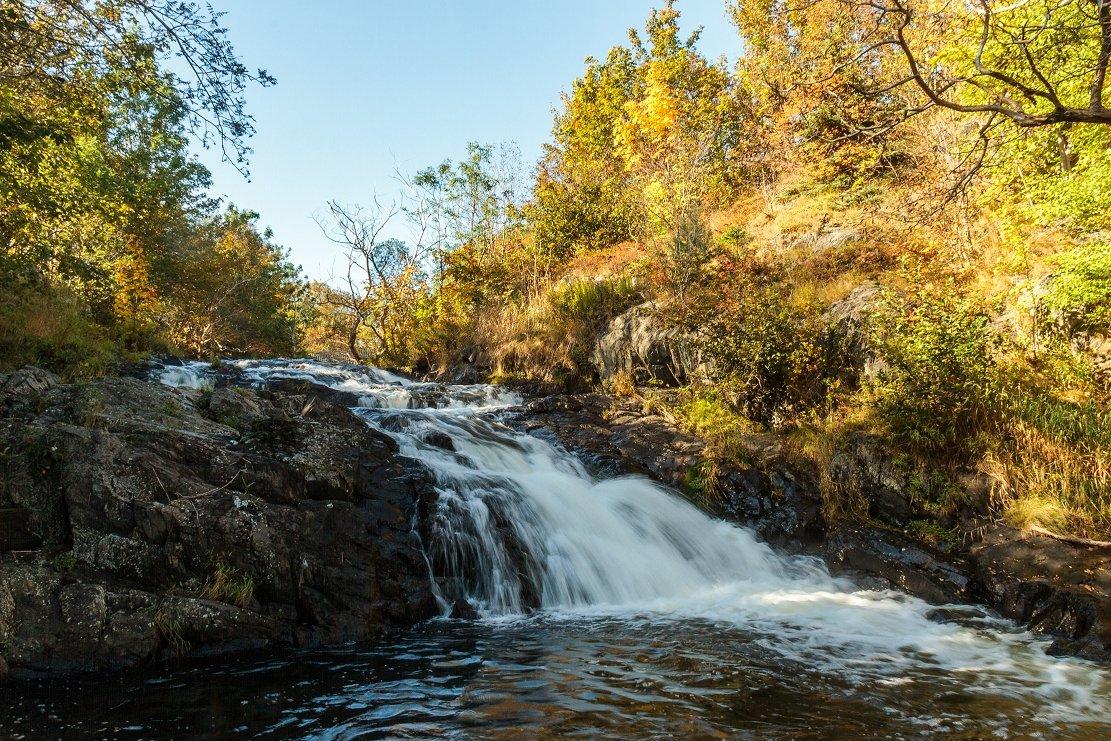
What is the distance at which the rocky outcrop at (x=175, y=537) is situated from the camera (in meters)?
4.66

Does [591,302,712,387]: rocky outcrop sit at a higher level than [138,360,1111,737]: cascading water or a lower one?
higher

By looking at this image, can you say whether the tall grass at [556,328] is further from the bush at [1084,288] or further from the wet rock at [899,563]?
the bush at [1084,288]

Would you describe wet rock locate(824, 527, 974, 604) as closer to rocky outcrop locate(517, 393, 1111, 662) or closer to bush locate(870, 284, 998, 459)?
rocky outcrop locate(517, 393, 1111, 662)

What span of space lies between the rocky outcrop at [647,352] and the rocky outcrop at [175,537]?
6982mm

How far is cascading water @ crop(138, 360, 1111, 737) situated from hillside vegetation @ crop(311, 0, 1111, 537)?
1.93m

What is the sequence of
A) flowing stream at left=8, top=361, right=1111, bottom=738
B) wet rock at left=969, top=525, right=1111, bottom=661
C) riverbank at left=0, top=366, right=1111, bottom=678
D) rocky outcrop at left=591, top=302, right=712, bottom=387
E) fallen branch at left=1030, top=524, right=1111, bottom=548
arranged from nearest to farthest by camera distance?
flowing stream at left=8, top=361, right=1111, bottom=738 < riverbank at left=0, top=366, right=1111, bottom=678 < wet rock at left=969, top=525, right=1111, bottom=661 < fallen branch at left=1030, top=524, right=1111, bottom=548 < rocky outcrop at left=591, top=302, right=712, bottom=387

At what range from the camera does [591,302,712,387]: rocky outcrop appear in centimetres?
1223

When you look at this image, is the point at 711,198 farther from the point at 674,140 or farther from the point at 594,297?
the point at 594,297

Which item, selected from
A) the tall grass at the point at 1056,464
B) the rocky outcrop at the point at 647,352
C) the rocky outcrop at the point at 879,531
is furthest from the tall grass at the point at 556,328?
the tall grass at the point at 1056,464

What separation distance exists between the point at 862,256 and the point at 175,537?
42.1 feet

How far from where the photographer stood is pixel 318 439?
24.0 ft

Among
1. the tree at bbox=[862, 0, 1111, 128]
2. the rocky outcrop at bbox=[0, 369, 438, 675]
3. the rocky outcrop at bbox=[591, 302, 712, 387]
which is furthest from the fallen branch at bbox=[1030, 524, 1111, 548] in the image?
the rocky outcrop at bbox=[0, 369, 438, 675]

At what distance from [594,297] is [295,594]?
11.4 meters

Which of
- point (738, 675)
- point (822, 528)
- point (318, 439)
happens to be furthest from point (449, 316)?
point (738, 675)
